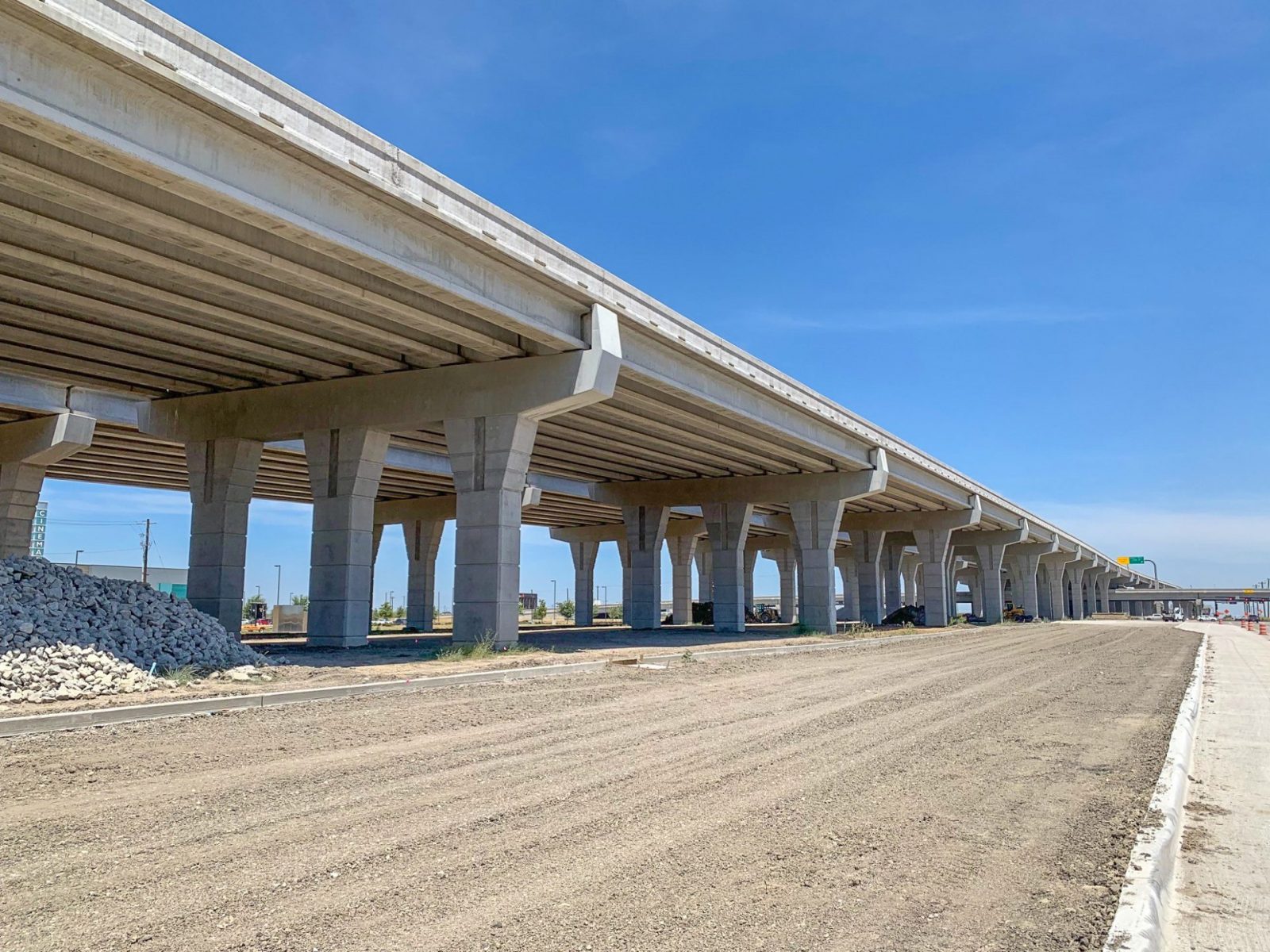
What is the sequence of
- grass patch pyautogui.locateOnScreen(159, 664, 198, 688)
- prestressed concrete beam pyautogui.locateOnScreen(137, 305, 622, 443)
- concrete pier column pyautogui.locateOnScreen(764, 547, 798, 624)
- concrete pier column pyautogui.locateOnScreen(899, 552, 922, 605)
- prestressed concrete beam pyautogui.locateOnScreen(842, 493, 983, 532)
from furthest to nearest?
concrete pier column pyautogui.locateOnScreen(899, 552, 922, 605), concrete pier column pyautogui.locateOnScreen(764, 547, 798, 624), prestressed concrete beam pyautogui.locateOnScreen(842, 493, 983, 532), prestressed concrete beam pyautogui.locateOnScreen(137, 305, 622, 443), grass patch pyautogui.locateOnScreen(159, 664, 198, 688)

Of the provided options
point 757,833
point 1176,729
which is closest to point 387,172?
point 757,833

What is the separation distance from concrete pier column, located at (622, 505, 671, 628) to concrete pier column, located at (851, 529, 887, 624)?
742 inches

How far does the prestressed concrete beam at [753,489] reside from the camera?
4447cm

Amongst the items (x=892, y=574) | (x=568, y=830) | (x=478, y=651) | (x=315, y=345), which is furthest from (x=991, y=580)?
(x=568, y=830)

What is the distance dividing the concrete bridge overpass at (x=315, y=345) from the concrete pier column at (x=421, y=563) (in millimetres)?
12179

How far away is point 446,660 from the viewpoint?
68.4 feet

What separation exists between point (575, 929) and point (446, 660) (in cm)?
1636

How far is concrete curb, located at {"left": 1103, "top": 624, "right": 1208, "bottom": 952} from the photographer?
16.4ft

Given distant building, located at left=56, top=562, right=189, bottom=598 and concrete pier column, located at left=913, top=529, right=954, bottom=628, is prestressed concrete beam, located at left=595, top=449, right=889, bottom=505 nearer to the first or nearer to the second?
concrete pier column, located at left=913, top=529, right=954, bottom=628

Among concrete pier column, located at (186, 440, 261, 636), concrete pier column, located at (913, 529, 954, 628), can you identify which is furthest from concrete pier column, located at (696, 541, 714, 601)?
concrete pier column, located at (186, 440, 261, 636)

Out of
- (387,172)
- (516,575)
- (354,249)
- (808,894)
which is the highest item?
(387,172)

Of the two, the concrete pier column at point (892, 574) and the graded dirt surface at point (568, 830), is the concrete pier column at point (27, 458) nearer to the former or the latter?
the graded dirt surface at point (568, 830)

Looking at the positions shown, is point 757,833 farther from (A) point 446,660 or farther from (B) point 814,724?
(A) point 446,660

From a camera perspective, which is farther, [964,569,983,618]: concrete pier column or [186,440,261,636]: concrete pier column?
[964,569,983,618]: concrete pier column
